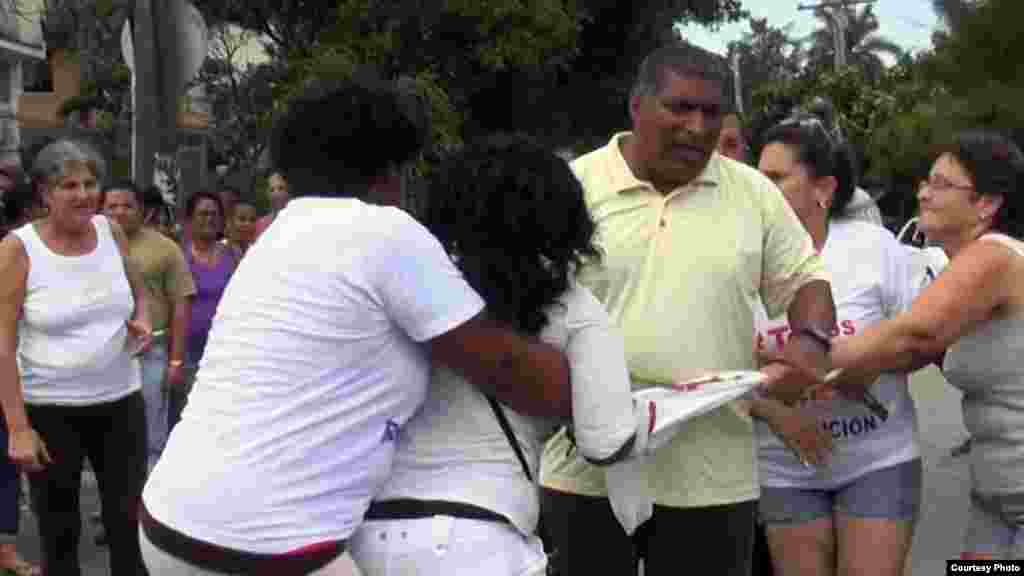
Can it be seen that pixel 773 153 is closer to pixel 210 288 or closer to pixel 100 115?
pixel 210 288

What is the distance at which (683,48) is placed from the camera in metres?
4.12

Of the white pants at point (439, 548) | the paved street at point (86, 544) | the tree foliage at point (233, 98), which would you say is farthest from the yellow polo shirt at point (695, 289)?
the tree foliage at point (233, 98)

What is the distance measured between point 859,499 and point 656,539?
85 centimetres

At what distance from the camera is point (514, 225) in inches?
119

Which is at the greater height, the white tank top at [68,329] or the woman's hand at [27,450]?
the white tank top at [68,329]

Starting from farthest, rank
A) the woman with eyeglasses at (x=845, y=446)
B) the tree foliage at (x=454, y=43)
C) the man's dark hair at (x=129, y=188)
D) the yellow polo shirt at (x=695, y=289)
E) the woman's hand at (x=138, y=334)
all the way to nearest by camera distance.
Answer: the tree foliage at (x=454, y=43), the man's dark hair at (x=129, y=188), the woman's hand at (x=138, y=334), the woman with eyeglasses at (x=845, y=446), the yellow polo shirt at (x=695, y=289)

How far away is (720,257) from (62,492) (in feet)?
10.1

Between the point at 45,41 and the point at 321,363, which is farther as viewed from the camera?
the point at 45,41

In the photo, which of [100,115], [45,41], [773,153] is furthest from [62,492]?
[45,41]

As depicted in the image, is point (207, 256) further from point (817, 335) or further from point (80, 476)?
point (817, 335)

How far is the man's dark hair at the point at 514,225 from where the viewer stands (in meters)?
3.04

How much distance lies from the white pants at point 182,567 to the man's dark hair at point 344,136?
0.66m

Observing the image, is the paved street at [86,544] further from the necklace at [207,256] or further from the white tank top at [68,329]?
the white tank top at [68,329]

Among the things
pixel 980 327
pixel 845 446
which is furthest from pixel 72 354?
pixel 980 327
